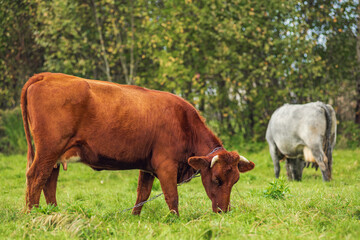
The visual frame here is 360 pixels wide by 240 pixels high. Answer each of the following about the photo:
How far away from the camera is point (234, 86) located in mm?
13195

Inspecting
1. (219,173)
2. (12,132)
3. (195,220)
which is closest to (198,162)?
(219,173)

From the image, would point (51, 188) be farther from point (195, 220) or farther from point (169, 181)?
point (195, 220)

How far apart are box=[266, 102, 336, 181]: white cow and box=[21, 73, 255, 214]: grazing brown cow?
12.4 feet

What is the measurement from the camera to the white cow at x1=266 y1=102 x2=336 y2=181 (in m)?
8.38

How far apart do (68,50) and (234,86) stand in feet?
Result: 17.4

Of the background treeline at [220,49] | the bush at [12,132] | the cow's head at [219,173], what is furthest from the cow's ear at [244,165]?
the bush at [12,132]

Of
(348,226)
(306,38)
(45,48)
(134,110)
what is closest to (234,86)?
(306,38)

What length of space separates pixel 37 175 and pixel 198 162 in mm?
1793

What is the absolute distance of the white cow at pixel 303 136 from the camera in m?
8.38

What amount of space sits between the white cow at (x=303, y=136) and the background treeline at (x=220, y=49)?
351 centimetres

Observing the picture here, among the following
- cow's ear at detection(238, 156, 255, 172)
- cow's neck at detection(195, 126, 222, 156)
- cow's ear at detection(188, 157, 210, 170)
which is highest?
cow's neck at detection(195, 126, 222, 156)

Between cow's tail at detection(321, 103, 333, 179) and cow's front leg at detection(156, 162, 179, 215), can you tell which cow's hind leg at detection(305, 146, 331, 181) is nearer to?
cow's tail at detection(321, 103, 333, 179)

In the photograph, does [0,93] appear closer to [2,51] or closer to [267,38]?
[2,51]

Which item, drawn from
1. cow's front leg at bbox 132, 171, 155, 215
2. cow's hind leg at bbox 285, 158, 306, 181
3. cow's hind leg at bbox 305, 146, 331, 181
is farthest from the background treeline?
cow's front leg at bbox 132, 171, 155, 215
